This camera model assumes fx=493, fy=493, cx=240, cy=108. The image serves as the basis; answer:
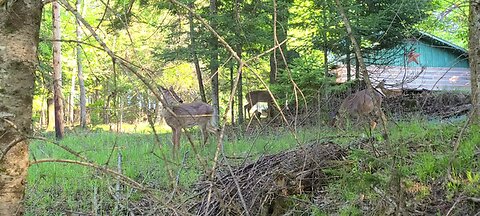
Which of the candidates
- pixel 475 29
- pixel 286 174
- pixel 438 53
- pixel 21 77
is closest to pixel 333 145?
pixel 286 174

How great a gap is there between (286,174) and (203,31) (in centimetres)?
1109

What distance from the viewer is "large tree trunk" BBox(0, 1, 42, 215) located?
2154 mm

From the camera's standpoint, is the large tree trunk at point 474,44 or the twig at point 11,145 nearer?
the twig at point 11,145

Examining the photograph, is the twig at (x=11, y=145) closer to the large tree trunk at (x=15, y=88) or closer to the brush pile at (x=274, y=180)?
the large tree trunk at (x=15, y=88)

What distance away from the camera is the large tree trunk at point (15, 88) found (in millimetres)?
2154

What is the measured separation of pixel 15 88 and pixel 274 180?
303cm

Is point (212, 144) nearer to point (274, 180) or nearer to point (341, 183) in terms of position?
point (274, 180)

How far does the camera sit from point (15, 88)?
2.18 meters

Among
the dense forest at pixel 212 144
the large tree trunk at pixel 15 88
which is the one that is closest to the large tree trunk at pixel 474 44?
the dense forest at pixel 212 144

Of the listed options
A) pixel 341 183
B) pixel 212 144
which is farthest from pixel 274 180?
pixel 212 144

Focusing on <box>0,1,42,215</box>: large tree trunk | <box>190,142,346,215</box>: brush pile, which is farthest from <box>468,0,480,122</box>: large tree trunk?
<box>0,1,42,215</box>: large tree trunk

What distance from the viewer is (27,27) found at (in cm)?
223

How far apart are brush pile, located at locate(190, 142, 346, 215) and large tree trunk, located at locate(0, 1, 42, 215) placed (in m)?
2.31

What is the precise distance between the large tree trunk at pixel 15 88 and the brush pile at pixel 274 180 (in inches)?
91.1
